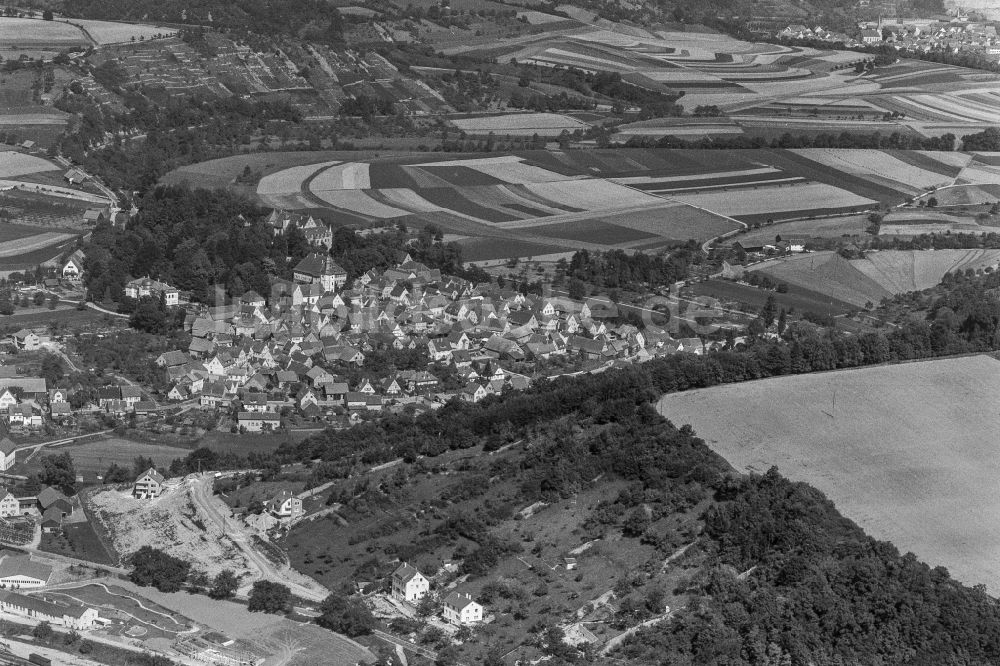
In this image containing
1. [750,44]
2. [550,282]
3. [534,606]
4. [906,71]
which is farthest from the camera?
[750,44]

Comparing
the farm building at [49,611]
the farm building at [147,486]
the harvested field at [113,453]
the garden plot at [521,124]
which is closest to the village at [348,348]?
the harvested field at [113,453]

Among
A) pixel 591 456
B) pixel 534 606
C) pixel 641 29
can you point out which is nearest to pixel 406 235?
pixel 591 456

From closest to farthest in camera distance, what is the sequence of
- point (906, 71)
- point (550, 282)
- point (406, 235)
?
point (550, 282) → point (406, 235) → point (906, 71)

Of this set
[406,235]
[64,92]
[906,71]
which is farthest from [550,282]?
[906,71]

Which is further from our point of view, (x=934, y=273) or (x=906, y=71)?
(x=906, y=71)

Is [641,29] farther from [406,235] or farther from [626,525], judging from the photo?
[626,525]
